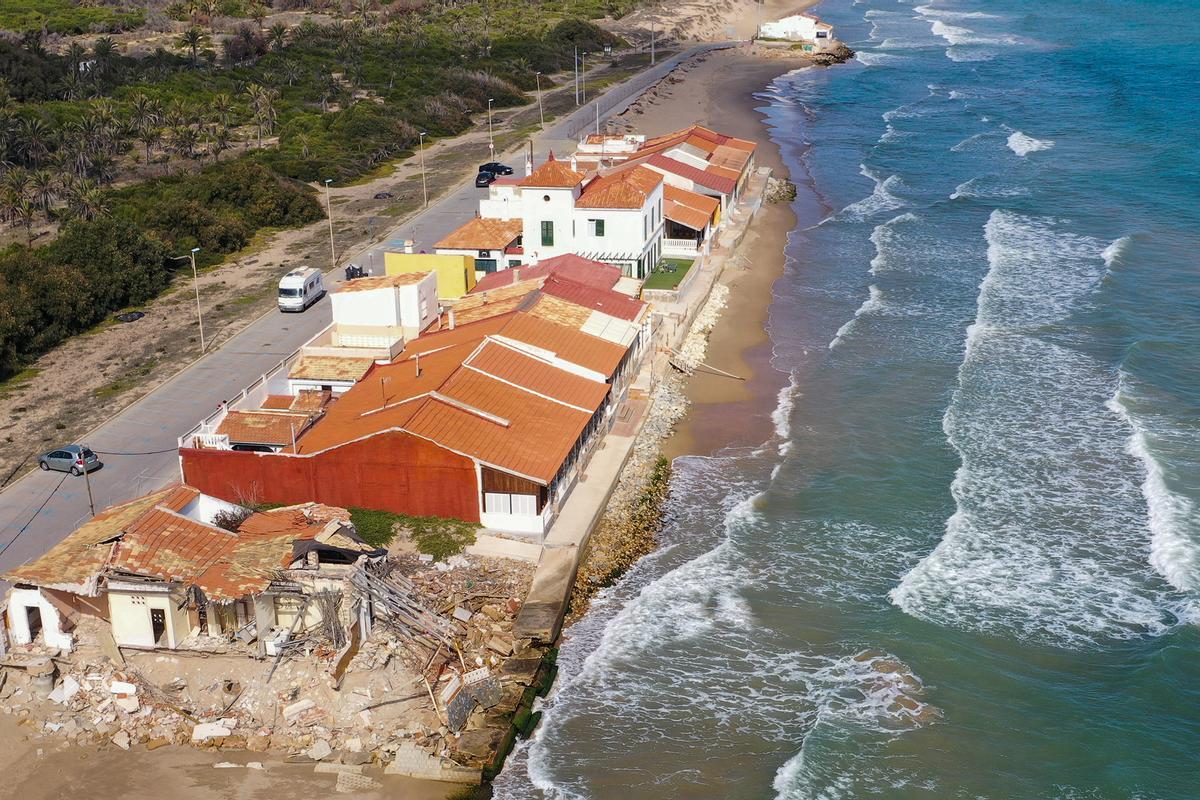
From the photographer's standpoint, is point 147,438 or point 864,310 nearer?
point 147,438

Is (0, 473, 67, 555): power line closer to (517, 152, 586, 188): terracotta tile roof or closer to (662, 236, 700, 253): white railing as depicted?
(517, 152, 586, 188): terracotta tile roof

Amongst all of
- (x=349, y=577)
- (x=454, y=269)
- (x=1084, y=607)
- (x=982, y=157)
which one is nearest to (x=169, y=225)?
(x=454, y=269)

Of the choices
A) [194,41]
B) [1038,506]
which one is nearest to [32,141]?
[194,41]

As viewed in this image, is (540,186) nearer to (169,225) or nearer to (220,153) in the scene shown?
(169,225)

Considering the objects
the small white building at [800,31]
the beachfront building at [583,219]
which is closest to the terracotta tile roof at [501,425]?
the beachfront building at [583,219]

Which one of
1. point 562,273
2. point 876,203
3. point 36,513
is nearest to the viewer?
point 36,513

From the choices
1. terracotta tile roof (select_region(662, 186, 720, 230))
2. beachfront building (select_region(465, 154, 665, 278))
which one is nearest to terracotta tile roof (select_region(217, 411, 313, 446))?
beachfront building (select_region(465, 154, 665, 278))

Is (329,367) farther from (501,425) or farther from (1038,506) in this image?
(1038,506)
